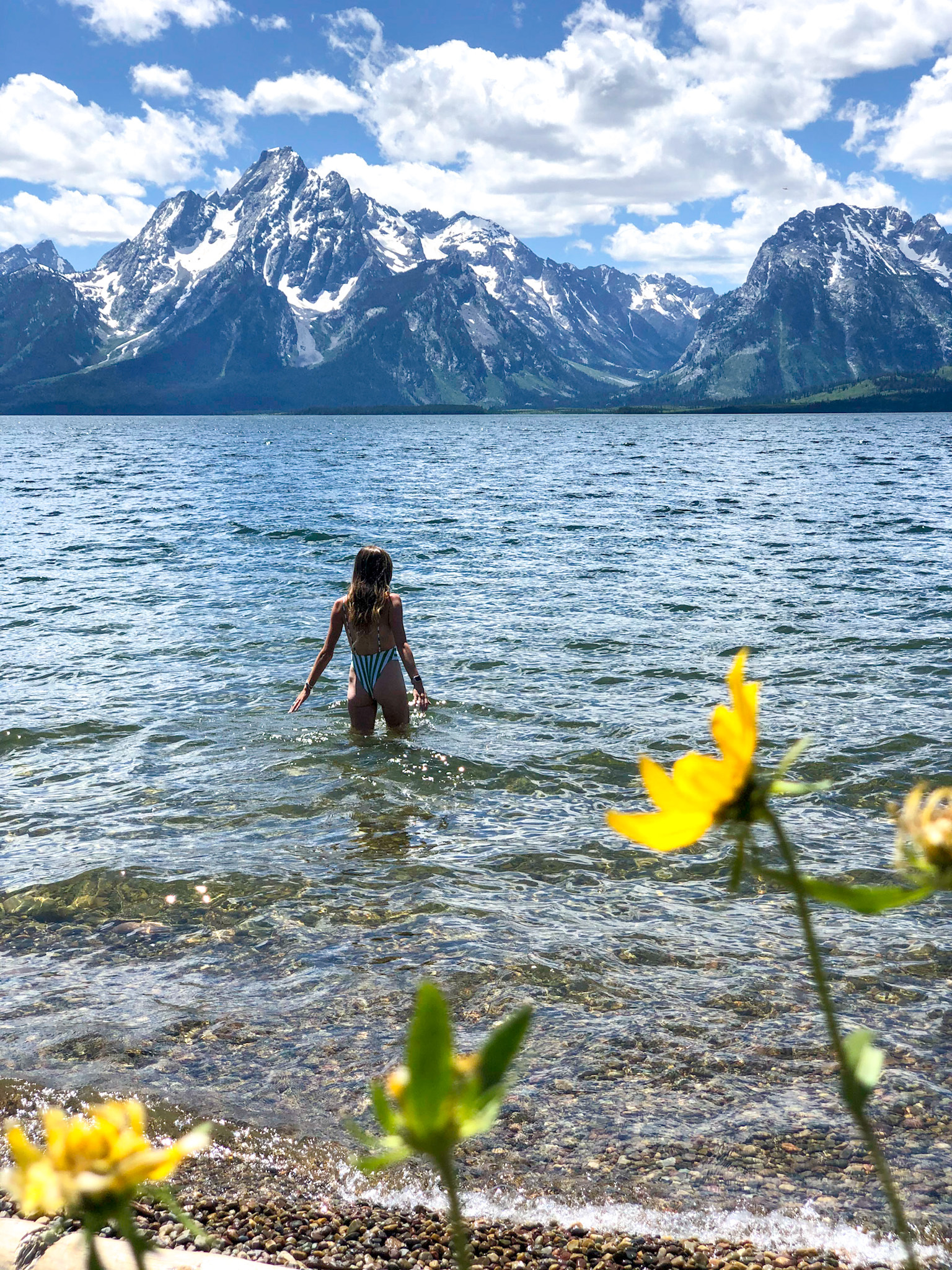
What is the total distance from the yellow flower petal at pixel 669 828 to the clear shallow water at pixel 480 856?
5054 millimetres

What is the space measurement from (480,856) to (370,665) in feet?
15.4

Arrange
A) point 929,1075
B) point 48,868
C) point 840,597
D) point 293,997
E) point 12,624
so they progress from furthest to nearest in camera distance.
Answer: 1. point 840,597
2. point 12,624
3. point 48,868
4. point 293,997
5. point 929,1075

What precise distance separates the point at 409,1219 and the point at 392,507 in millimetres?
48199

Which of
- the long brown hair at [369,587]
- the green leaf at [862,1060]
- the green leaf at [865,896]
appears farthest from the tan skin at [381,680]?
the green leaf at [865,896]

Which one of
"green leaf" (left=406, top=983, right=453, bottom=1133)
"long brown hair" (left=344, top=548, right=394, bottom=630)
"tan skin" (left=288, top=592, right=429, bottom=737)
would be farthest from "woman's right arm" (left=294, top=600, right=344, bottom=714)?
"green leaf" (left=406, top=983, right=453, bottom=1133)

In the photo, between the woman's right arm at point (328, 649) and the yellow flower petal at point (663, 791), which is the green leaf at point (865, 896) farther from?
the woman's right arm at point (328, 649)

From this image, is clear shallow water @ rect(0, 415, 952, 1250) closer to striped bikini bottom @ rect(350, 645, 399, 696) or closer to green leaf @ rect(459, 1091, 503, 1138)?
striped bikini bottom @ rect(350, 645, 399, 696)

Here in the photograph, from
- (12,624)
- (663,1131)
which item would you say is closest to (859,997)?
(663,1131)

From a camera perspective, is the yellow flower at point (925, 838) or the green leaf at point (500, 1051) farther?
the yellow flower at point (925, 838)

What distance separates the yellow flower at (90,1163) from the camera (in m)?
1.05

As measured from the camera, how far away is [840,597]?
24609mm

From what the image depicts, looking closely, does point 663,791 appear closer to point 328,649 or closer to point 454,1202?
point 454,1202

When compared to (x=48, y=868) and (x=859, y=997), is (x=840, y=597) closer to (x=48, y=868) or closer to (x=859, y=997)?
(x=859, y=997)

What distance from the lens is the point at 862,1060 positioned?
1.34 metres
